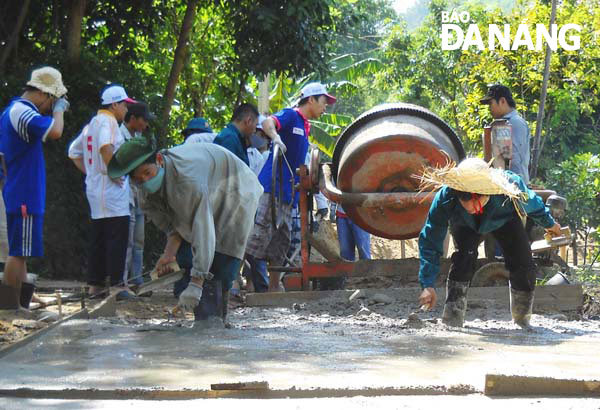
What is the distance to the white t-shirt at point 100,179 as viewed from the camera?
351 inches

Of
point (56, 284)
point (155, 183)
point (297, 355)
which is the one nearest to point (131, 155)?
point (155, 183)

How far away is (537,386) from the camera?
5.08 meters

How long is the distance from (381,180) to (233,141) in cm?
160

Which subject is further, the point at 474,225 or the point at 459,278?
the point at 459,278

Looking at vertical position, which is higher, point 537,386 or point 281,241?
point 281,241

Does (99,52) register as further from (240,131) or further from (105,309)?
(105,309)

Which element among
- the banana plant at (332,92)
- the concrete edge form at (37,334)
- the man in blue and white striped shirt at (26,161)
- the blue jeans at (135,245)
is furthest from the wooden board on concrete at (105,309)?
the banana plant at (332,92)

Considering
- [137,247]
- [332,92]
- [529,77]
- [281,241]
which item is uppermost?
[332,92]

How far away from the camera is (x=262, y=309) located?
9.02 m

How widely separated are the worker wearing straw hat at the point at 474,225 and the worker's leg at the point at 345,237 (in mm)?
2916

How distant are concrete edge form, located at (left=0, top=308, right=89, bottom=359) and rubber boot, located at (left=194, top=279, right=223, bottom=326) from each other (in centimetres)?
95

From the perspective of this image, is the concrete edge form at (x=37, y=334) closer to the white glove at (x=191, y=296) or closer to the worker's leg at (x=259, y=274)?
the white glove at (x=191, y=296)

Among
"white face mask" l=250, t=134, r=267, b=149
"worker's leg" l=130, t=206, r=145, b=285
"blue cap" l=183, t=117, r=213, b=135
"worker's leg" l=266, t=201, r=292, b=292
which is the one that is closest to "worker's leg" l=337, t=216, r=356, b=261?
"worker's leg" l=266, t=201, r=292, b=292

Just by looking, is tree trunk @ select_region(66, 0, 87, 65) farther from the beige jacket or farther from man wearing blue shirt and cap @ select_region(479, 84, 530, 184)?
the beige jacket
